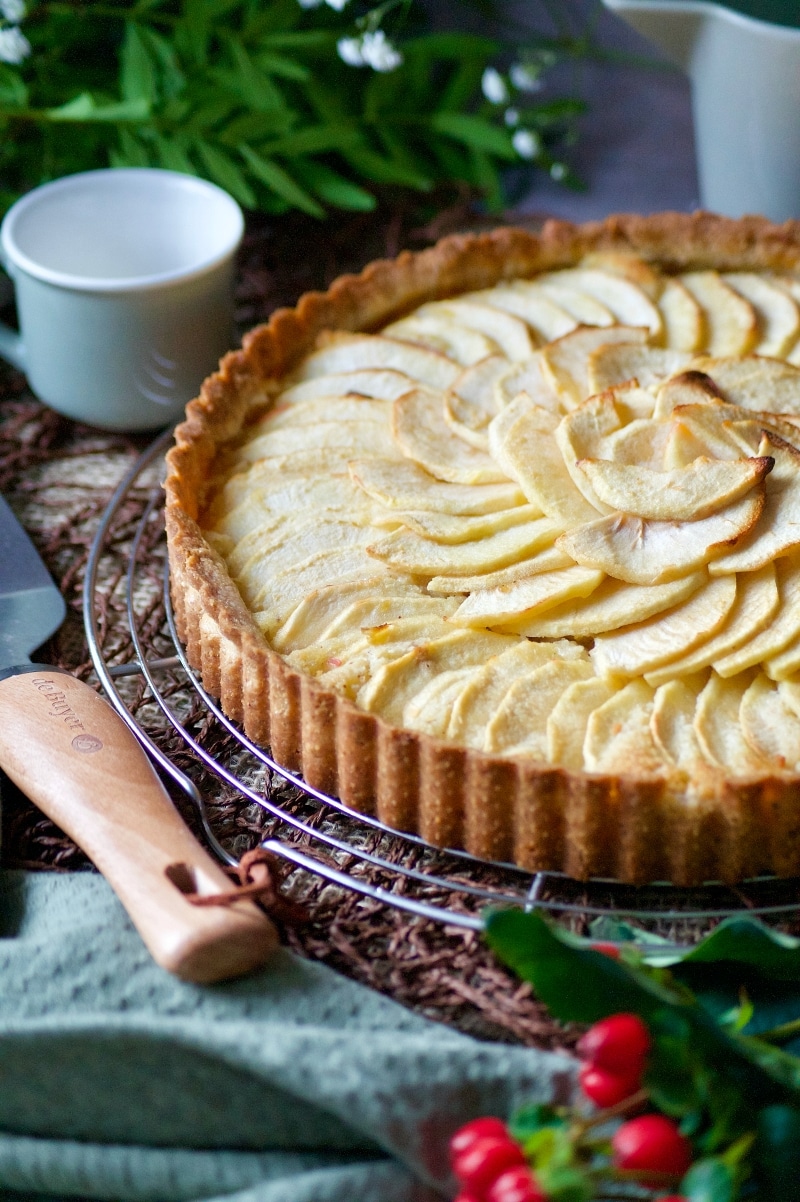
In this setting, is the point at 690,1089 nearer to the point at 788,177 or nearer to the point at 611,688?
the point at 611,688

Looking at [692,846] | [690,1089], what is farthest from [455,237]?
[690,1089]

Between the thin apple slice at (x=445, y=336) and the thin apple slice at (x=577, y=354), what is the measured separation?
8.3 inches

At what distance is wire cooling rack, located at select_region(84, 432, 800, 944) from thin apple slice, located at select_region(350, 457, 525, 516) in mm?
608

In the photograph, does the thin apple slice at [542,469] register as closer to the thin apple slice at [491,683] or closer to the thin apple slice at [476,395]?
the thin apple slice at [476,395]

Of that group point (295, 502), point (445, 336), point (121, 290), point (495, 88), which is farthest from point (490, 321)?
point (495, 88)

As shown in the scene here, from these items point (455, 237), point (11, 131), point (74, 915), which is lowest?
point (74, 915)

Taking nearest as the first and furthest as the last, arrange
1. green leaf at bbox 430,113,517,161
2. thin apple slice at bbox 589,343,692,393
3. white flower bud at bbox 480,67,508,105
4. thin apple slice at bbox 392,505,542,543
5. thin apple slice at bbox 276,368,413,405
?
thin apple slice at bbox 392,505,542,543, thin apple slice at bbox 589,343,692,393, thin apple slice at bbox 276,368,413,405, green leaf at bbox 430,113,517,161, white flower bud at bbox 480,67,508,105

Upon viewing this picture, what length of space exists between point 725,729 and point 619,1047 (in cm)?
82

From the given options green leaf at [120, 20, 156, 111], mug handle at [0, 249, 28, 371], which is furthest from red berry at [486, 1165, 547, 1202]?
green leaf at [120, 20, 156, 111]

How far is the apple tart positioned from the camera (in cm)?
258

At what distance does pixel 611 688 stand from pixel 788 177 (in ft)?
7.65

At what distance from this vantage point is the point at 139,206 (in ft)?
13.6

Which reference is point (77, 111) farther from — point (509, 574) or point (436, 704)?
point (436, 704)

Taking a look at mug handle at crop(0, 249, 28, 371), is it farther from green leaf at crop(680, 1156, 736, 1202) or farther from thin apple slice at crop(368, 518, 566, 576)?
green leaf at crop(680, 1156, 736, 1202)
